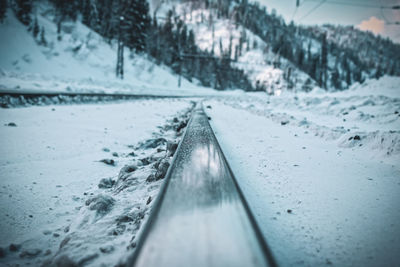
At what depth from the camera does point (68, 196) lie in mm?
1233

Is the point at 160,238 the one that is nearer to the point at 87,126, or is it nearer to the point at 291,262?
the point at 291,262

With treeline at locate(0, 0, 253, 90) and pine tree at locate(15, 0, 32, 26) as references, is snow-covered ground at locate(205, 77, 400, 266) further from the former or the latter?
pine tree at locate(15, 0, 32, 26)

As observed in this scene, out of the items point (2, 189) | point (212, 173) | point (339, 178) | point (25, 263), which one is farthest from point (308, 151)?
point (2, 189)

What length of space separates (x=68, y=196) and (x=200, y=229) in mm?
1118

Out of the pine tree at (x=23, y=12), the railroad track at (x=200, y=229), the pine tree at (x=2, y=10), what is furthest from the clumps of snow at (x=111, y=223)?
the pine tree at (x=23, y=12)

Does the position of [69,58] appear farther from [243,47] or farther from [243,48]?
[243,47]

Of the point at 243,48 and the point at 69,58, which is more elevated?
the point at 243,48

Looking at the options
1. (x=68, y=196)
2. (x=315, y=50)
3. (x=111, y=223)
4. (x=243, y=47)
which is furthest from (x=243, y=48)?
(x=111, y=223)

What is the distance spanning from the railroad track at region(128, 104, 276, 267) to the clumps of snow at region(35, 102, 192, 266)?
21cm

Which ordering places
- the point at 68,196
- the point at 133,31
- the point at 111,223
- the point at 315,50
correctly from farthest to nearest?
the point at 315,50
the point at 133,31
the point at 68,196
the point at 111,223

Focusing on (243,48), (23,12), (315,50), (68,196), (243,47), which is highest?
(315,50)

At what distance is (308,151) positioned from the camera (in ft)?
6.32

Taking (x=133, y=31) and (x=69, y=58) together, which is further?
(x=133, y=31)

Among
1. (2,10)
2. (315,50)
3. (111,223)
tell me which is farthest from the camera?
(315,50)
